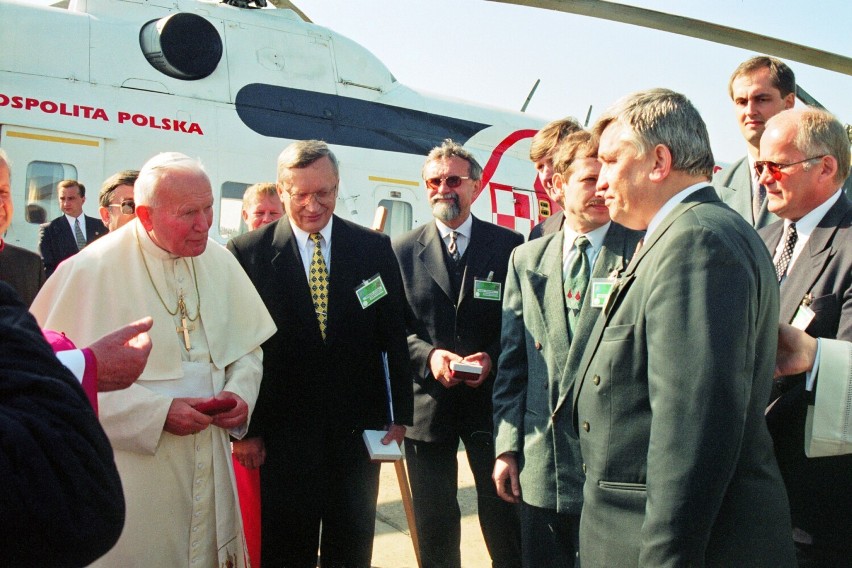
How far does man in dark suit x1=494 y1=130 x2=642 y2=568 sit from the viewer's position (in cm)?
253

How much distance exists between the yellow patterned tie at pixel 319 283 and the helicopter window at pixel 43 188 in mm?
4107

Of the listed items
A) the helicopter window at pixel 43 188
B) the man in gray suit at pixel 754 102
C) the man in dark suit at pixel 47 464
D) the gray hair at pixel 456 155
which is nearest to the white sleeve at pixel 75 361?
the man in dark suit at pixel 47 464

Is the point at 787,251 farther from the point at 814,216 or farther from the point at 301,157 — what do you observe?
the point at 301,157

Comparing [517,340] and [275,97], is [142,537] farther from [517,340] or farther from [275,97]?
[275,97]

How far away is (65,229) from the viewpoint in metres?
6.26

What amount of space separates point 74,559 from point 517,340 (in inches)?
80.7

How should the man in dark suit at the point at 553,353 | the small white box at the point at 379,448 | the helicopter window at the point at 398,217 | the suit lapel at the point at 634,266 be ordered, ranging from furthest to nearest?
1. the helicopter window at the point at 398,217
2. the small white box at the point at 379,448
3. the man in dark suit at the point at 553,353
4. the suit lapel at the point at 634,266

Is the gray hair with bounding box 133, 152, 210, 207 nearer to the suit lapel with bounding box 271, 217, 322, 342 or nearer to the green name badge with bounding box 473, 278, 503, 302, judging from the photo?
the suit lapel with bounding box 271, 217, 322, 342

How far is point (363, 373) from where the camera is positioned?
3332 mm

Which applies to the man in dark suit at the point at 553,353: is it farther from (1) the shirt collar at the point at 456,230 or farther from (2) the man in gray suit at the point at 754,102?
(2) the man in gray suit at the point at 754,102

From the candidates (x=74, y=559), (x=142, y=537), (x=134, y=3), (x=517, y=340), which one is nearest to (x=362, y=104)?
(x=134, y=3)

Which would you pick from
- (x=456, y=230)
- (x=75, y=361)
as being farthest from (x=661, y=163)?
(x=456, y=230)

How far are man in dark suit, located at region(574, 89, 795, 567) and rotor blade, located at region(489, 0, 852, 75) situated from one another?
1327 millimetres

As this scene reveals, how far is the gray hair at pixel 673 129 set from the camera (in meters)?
1.85
